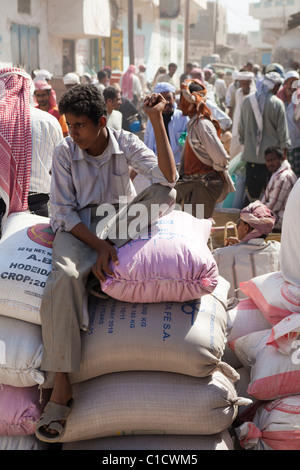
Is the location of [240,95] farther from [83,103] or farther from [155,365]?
[155,365]

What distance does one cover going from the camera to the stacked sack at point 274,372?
2.48m

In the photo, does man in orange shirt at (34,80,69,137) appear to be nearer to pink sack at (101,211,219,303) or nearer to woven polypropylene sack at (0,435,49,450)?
pink sack at (101,211,219,303)

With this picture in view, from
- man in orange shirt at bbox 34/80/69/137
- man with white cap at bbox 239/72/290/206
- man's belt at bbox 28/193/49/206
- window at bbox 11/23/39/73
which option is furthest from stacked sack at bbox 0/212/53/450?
window at bbox 11/23/39/73

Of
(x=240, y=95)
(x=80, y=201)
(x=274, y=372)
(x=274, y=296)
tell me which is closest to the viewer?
(x=274, y=372)

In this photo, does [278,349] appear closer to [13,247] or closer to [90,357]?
[90,357]

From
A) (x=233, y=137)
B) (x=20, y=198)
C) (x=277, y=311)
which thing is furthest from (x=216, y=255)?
(x=233, y=137)

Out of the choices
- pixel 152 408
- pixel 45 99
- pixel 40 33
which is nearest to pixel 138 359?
pixel 152 408

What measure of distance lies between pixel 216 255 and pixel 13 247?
5.51ft

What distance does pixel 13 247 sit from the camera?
2.58m

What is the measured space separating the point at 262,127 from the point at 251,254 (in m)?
3.31

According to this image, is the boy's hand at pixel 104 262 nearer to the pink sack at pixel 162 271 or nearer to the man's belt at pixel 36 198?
the pink sack at pixel 162 271

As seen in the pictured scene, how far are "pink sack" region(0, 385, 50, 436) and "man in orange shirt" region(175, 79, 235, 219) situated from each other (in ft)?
7.64

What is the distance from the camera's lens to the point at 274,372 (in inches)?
101

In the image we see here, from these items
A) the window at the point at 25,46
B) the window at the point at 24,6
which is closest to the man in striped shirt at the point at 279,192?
the window at the point at 25,46
